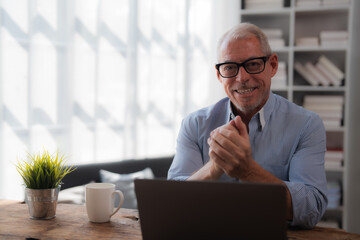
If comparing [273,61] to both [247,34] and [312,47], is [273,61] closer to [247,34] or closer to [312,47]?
[247,34]

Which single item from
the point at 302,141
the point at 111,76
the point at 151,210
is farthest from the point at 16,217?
the point at 111,76

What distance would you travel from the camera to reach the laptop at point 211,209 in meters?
0.85

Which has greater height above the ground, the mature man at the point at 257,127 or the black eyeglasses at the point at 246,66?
the black eyeglasses at the point at 246,66

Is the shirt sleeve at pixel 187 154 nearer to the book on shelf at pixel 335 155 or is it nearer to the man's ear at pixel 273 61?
the man's ear at pixel 273 61

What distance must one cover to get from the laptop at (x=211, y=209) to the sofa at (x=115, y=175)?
133cm

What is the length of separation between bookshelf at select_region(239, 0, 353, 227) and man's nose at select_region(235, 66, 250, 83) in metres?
1.66

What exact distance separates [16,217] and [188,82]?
2.50 m

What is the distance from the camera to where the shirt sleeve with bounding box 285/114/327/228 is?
1291 millimetres

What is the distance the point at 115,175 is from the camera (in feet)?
8.38

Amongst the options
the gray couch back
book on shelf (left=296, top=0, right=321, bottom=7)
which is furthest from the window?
book on shelf (left=296, top=0, right=321, bottom=7)

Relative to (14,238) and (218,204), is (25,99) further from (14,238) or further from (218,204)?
(218,204)

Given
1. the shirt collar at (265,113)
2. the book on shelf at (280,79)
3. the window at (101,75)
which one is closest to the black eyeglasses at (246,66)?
the shirt collar at (265,113)

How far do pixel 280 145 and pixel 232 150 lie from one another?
384mm

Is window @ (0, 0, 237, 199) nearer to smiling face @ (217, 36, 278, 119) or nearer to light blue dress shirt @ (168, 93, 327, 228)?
light blue dress shirt @ (168, 93, 327, 228)
